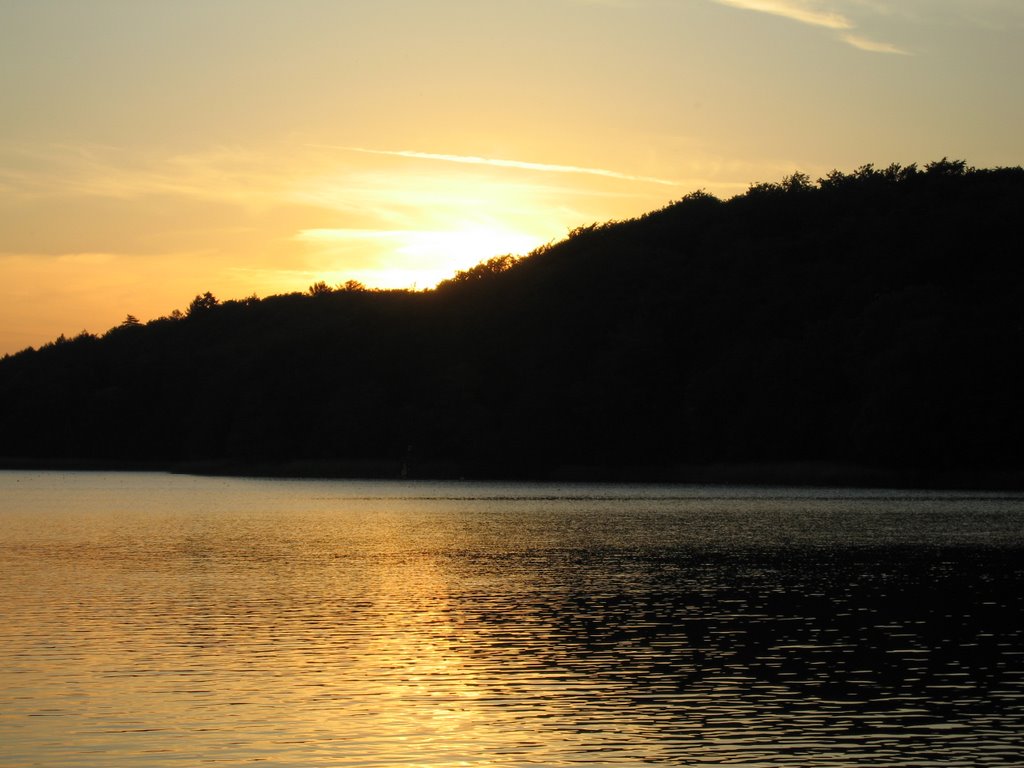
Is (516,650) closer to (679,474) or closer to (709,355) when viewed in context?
(679,474)

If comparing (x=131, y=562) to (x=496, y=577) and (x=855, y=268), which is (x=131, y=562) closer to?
(x=496, y=577)

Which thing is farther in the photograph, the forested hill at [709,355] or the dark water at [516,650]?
the forested hill at [709,355]

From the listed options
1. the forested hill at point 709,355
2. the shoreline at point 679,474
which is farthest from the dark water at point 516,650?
the forested hill at point 709,355

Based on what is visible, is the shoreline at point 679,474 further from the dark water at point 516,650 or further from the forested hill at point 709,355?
the dark water at point 516,650

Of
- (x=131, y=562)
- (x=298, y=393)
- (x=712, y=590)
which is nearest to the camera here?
(x=712, y=590)

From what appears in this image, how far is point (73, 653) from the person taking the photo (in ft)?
89.4

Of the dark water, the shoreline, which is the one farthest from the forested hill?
the dark water

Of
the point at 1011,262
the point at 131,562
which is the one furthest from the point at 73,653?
the point at 1011,262

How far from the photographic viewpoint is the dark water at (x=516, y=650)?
19.4m

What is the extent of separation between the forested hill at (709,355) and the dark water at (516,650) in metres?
56.9

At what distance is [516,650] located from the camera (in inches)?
1094

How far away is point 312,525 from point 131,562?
919 inches

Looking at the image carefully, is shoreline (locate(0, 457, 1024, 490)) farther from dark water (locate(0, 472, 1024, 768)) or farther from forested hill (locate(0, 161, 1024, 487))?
dark water (locate(0, 472, 1024, 768))

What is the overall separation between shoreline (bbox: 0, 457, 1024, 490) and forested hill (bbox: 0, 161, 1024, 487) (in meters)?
0.53
